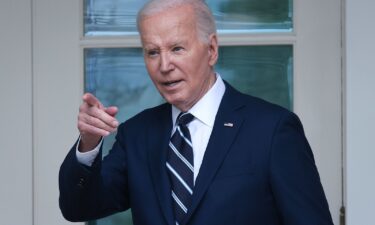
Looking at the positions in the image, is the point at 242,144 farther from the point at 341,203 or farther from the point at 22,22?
the point at 22,22

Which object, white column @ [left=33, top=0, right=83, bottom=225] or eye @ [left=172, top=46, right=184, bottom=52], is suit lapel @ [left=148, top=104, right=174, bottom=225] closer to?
eye @ [left=172, top=46, right=184, bottom=52]

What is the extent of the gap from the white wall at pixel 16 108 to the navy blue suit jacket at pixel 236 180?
2.66ft

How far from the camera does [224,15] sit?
2.67m

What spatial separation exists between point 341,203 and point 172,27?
38.4 inches

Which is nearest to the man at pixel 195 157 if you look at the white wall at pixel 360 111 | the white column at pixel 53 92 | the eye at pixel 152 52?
the eye at pixel 152 52

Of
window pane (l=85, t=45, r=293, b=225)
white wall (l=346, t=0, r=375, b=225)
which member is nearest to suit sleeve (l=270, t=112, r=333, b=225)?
white wall (l=346, t=0, r=375, b=225)

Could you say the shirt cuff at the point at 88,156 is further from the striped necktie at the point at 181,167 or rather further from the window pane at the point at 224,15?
the window pane at the point at 224,15

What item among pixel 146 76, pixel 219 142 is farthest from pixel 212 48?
pixel 146 76

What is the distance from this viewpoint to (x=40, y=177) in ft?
9.00

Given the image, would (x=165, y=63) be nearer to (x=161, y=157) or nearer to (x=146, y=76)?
(x=161, y=157)

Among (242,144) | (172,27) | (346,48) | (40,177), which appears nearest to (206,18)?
(172,27)

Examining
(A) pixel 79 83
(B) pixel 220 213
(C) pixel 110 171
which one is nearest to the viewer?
(B) pixel 220 213

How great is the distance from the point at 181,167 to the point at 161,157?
7 cm

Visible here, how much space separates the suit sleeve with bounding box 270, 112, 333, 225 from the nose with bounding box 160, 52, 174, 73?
28cm
